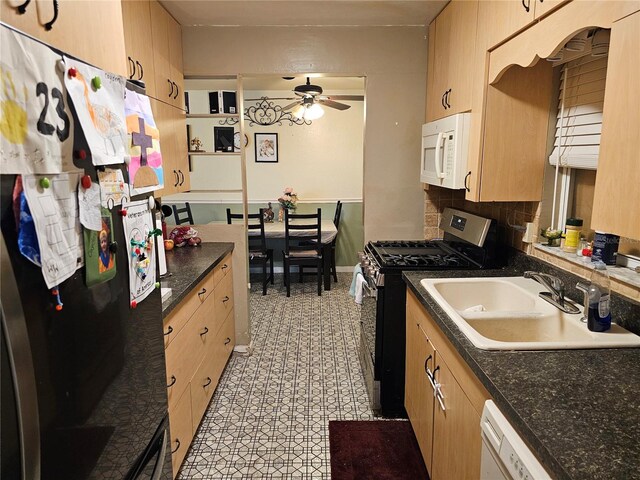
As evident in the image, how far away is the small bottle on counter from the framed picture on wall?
→ 4.34 m

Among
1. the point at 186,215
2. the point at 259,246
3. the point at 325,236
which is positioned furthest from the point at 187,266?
the point at 186,215

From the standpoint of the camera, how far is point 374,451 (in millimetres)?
2217

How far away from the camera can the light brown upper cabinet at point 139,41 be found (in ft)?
6.76

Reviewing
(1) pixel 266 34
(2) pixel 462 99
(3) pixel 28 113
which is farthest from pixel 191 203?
(3) pixel 28 113

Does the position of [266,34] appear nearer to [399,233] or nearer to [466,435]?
[399,233]

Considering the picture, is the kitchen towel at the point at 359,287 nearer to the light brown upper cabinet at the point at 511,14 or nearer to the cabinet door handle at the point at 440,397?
the cabinet door handle at the point at 440,397

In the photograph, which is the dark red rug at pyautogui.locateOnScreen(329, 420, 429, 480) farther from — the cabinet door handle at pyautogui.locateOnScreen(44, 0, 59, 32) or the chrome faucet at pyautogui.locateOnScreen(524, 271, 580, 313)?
the cabinet door handle at pyautogui.locateOnScreen(44, 0, 59, 32)

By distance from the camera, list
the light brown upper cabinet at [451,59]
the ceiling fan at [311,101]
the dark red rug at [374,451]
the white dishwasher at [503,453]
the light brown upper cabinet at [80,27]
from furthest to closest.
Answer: the ceiling fan at [311,101]
the light brown upper cabinet at [451,59]
the dark red rug at [374,451]
the white dishwasher at [503,453]
the light brown upper cabinet at [80,27]

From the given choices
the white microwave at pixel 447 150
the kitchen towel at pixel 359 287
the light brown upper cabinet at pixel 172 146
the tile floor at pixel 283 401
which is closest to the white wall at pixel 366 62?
the white microwave at pixel 447 150

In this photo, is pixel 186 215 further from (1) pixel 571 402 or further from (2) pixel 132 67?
(1) pixel 571 402

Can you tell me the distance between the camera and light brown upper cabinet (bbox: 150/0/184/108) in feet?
8.06

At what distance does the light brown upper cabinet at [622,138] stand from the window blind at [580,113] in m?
0.60

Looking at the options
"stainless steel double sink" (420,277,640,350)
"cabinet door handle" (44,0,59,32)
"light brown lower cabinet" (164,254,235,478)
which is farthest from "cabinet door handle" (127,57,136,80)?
"stainless steel double sink" (420,277,640,350)

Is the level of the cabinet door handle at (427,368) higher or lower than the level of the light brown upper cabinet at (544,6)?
lower
